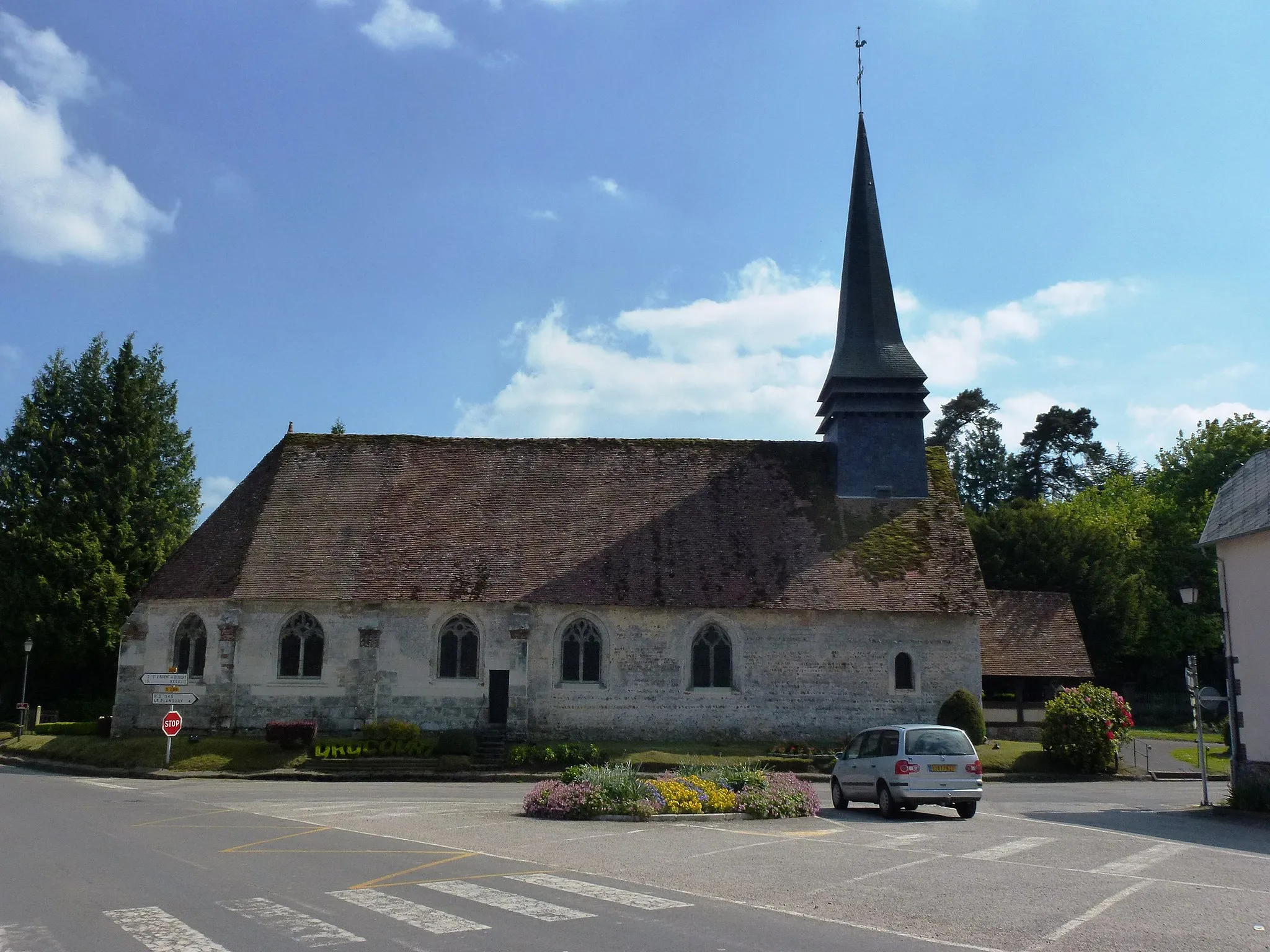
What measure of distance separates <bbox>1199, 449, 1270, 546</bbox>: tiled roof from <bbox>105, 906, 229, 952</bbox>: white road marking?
1947 cm

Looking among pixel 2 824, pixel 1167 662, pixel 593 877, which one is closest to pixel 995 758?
pixel 593 877

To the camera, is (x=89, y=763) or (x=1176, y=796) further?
(x=89, y=763)

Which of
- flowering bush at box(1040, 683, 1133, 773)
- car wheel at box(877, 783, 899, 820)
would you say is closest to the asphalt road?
→ car wheel at box(877, 783, 899, 820)

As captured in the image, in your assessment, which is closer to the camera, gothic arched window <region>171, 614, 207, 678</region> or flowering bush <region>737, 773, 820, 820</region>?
flowering bush <region>737, 773, 820, 820</region>

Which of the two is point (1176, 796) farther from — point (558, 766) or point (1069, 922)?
point (1069, 922)

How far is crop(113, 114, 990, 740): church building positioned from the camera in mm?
29703

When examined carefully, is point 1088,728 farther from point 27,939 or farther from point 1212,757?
point 27,939

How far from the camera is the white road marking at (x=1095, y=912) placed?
8.17m

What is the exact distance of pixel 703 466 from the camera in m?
34.5

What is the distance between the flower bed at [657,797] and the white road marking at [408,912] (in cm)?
724

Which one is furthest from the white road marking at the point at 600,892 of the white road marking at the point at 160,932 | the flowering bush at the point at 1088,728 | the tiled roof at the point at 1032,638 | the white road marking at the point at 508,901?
the tiled roof at the point at 1032,638

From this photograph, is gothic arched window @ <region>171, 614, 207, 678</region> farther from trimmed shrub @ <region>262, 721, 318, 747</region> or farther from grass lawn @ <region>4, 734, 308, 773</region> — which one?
trimmed shrub @ <region>262, 721, 318, 747</region>

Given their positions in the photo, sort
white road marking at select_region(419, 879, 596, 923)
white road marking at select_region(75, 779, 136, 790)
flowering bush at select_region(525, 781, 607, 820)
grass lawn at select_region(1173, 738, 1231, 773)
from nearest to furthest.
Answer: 1. white road marking at select_region(419, 879, 596, 923)
2. flowering bush at select_region(525, 781, 607, 820)
3. white road marking at select_region(75, 779, 136, 790)
4. grass lawn at select_region(1173, 738, 1231, 773)

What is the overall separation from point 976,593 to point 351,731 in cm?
1858
